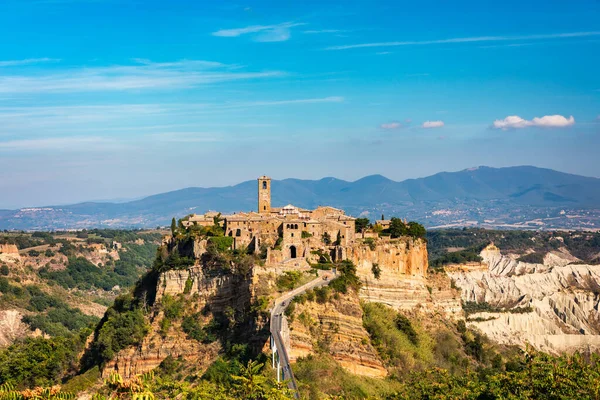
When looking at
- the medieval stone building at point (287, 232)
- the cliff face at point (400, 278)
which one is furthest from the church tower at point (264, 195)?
the cliff face at point (400, 278)

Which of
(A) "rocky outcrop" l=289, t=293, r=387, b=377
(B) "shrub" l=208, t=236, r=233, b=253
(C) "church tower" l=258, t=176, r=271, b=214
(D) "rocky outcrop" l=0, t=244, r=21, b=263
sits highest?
(C) "church tower" l=258, t=176, r=271, b=214

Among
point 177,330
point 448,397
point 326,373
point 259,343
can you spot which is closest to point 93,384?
point 177,330

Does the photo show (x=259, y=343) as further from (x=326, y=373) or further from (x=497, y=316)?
(x=497, y=316)

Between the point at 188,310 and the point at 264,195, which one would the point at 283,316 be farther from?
the point at 264,195

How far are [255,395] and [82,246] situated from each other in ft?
430

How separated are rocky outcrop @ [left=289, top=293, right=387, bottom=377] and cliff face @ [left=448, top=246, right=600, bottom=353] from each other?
38.0 m

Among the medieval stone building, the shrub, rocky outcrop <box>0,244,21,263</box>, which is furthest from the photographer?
rocky outcrop <box>0,244,21,263</box>

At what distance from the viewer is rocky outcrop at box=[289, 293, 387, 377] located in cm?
4938

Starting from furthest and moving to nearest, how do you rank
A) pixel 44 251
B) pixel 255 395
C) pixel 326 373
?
pixel 44 251 < pixel 326 373 < pixel 255 395

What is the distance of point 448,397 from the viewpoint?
39.5m

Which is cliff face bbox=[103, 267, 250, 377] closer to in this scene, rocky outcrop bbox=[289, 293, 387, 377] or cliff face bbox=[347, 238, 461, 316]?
rocky outcrop bbox=[289, 293, 387, 377]

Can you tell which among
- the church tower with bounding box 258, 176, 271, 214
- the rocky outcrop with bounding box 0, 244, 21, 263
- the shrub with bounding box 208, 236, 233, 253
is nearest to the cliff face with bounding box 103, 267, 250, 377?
the shrub with bounding box 208, 236, 233, 253

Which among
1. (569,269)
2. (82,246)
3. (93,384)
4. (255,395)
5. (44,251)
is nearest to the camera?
(255,395)

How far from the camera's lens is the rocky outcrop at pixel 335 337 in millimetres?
49375
